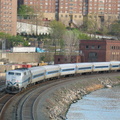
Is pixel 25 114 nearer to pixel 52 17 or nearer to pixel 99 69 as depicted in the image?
pixel 99 69

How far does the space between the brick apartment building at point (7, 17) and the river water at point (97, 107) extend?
82.2 meters

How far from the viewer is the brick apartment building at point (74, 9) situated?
18250cm

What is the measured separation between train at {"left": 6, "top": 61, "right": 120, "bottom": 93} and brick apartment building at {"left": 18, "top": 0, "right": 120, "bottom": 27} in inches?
3517

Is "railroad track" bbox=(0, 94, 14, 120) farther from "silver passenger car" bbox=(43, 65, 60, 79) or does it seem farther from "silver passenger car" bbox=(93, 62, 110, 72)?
"silver passenger car" bbox=(93, 62, 110, 72)

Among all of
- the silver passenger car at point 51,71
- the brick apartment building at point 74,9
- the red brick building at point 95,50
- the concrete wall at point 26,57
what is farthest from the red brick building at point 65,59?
the brick apartment building at point 74,9

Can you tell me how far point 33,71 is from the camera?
200 ft

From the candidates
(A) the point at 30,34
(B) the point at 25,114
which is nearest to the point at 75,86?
(B) the point at 25,114

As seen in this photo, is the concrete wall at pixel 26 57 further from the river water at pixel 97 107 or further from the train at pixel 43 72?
the river water at pixel 97 107

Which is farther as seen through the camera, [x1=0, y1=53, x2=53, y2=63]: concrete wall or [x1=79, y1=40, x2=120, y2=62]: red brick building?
[x1=0, y1=53, x2=53, y2=63]: concrete wall

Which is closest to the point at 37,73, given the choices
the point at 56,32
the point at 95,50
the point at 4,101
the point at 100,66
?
the point at 4,101

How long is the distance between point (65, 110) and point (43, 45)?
8791 cm

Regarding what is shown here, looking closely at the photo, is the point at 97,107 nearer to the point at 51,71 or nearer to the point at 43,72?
Result: the point at 43,72

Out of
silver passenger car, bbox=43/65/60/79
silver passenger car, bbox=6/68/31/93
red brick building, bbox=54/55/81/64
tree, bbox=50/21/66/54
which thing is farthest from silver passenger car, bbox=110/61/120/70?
tree, bbox=50/21/66/54

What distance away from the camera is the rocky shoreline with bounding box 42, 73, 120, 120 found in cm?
4760
